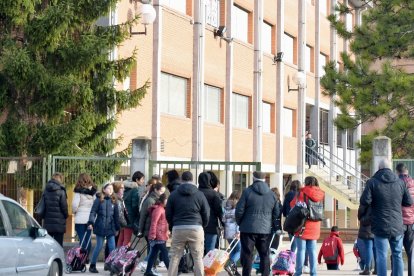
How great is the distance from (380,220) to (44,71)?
11.0 meters

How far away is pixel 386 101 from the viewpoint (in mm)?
31641

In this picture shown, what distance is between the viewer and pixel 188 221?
627 inches

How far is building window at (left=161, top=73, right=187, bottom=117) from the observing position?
32.9m

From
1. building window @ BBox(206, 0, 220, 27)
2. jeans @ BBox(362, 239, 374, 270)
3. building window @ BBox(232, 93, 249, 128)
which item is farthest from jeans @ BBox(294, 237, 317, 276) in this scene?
building window @ BBox(232, 93, 249, 128)

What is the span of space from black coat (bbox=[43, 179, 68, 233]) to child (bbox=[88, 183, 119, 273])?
59cm

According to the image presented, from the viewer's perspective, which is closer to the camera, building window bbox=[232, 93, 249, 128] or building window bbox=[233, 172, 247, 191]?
building window bbox=[233, 172, 247, 191]

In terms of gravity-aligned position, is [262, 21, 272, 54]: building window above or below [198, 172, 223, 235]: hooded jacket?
above

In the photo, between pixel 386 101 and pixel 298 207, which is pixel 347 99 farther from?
pixel 298 207

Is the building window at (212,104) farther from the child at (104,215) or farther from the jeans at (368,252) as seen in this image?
the jeans at (368,252)

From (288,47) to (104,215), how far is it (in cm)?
2712

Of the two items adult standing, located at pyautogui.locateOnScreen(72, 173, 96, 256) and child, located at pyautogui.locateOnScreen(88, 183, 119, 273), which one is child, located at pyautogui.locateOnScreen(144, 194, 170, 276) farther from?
adult standing, located at pyautogui.locateOnScreen(72, 173, 96, 256)

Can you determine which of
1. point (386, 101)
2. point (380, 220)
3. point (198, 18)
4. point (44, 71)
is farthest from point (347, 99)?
point (380, 220)

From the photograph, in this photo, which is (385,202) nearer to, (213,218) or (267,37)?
(213,218)

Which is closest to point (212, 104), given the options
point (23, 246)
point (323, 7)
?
point (323, 7)
